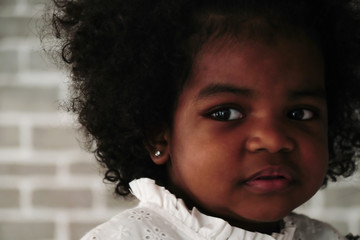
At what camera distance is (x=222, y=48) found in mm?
847

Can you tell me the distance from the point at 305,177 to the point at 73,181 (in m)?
0.94

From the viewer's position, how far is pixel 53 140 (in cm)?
164

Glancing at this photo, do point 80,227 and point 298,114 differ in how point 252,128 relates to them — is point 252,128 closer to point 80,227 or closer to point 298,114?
point 298,114

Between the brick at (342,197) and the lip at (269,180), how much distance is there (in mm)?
880

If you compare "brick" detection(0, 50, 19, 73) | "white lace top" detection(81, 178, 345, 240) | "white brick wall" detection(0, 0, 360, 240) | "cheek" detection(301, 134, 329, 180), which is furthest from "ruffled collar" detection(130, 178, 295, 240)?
"brick" detection(0, 50, 19, 73)

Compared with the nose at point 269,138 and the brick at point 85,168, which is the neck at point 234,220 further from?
the brick at point 85,168

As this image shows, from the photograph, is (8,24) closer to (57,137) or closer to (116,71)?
(57,137)

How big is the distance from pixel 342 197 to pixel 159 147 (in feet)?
2.96

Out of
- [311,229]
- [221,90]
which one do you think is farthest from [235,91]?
[311,229]

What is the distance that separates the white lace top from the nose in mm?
139

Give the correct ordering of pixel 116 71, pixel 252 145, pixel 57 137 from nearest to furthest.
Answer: pixel 252 145
pixel 116 71
pixel 57 137

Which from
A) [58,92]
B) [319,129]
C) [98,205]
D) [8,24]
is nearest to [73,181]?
[98,205]

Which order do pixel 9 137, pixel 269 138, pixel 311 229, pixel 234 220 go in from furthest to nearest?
pixel 9 137, pixel 311 229, pixel 234 220, pixel 269 138

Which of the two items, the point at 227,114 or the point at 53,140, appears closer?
the point at 227,114
